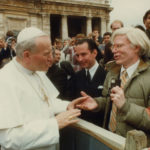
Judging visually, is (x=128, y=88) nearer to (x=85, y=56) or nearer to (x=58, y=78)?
(x=85, y=56)

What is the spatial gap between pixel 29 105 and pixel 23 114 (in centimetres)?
15

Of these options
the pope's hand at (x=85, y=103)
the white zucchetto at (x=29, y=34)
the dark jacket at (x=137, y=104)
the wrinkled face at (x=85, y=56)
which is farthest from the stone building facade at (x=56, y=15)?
the dark jacket at (x=137, y=104)

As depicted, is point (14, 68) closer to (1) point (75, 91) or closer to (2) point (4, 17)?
(1) point (75, 91)

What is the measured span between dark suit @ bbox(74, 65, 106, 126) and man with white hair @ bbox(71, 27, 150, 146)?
0.36 metres

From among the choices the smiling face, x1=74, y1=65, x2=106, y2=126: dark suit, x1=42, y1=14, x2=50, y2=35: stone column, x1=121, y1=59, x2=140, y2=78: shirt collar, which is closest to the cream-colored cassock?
the smiling face

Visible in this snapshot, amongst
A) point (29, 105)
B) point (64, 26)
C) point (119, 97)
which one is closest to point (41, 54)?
point (29, 105)

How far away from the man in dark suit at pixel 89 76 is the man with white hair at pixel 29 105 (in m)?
0.71

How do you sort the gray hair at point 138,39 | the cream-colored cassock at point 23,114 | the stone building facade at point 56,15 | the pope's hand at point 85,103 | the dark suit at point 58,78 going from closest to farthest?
the cream-colored cassock at point 23,114 → the gray hair at point 138,39 → the pope's hand at point 85,103 → the dark suit at point 58,78 → the stone building facade at point 56,15

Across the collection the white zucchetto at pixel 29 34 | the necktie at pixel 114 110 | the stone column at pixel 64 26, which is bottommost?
the necktie at pixel 114 110

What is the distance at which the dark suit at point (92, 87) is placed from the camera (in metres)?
3.35

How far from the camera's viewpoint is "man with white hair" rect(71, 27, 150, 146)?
2.19 metres

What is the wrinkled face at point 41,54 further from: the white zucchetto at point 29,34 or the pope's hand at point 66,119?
the pope's hand at point 66,119

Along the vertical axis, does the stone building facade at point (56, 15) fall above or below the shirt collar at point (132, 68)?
above

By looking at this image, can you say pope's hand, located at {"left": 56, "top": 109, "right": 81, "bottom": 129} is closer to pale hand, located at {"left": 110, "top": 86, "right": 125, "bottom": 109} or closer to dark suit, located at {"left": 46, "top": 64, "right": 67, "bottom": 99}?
pale hand, located at {"left": 110, "top": 86, "right": 125, "bottom": 109}
